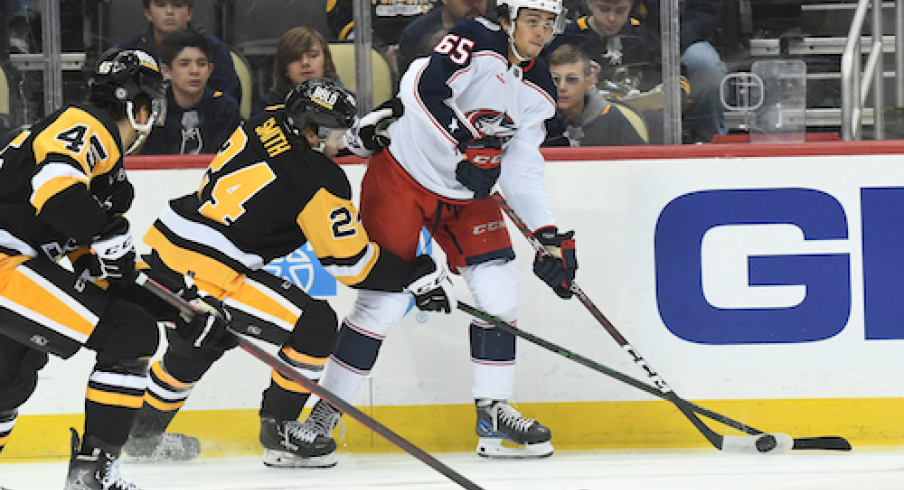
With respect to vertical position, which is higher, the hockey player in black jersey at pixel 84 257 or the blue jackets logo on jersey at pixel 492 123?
the blue jackets logo on jersey at pixel 492 123

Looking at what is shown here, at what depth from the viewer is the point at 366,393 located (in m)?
3.34

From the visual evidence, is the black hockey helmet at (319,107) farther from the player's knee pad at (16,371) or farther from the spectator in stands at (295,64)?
the player's knee pad at (16,371)

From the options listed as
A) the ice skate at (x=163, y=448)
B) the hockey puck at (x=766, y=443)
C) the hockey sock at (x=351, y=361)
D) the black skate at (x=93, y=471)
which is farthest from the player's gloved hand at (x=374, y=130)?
the hockey puck at (x=766, y=443)

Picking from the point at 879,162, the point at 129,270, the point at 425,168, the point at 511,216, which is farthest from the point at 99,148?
the point at 879,162

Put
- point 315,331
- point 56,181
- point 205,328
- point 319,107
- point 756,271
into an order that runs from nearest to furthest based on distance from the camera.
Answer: point 56,181, point 205,328, point 319,107, point 315,331, point 756,271

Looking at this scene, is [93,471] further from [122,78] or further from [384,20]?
[384,20]

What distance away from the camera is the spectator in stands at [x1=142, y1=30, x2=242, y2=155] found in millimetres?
3359

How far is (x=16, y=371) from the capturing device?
7.99ft

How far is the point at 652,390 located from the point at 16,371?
1738 millimetres

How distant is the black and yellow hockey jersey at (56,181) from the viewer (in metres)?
2.21

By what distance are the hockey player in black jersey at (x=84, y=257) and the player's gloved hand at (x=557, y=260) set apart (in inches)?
45.0

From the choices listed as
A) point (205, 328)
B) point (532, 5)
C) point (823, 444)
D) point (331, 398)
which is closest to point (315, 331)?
point (331, 398)

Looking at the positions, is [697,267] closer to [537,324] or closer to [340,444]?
[537,324]

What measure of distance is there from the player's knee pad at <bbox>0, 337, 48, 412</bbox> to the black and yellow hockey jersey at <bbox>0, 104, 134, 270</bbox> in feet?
0.67
